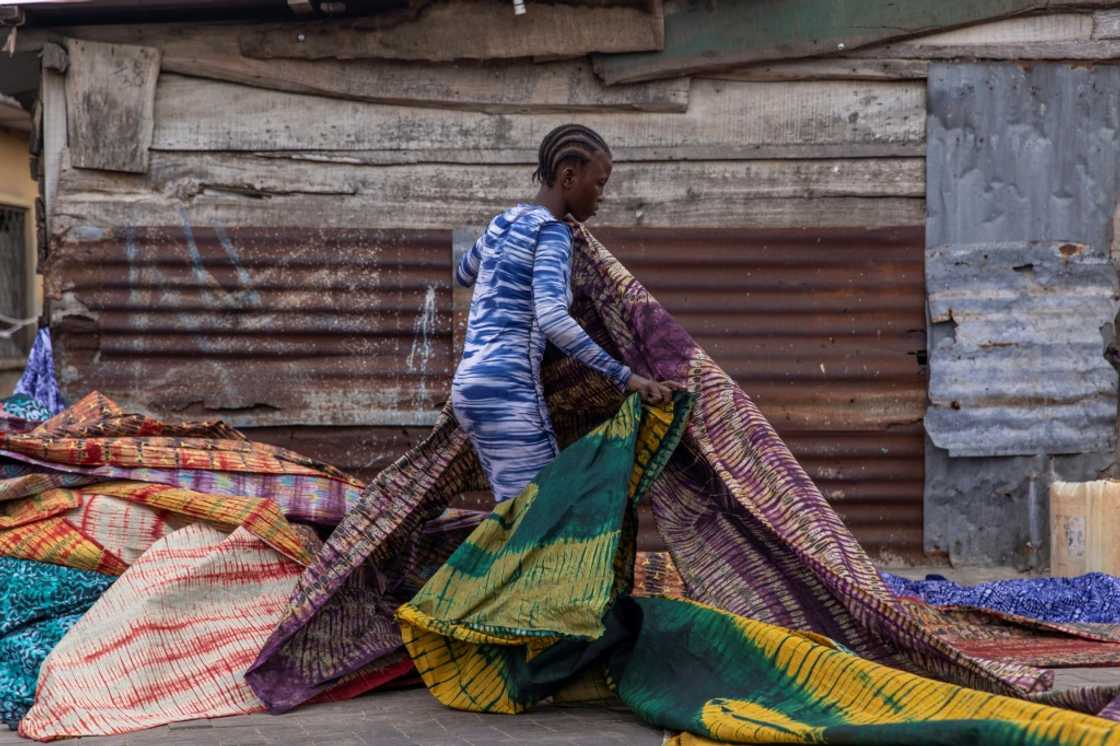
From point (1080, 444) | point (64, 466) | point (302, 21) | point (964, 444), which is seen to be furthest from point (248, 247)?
point (1080, 444)

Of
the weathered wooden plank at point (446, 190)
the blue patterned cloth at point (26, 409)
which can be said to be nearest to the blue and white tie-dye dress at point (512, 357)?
the blue patterned cloth at point (26, 409)

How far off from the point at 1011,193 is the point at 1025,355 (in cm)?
→ 91

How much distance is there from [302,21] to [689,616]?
15.3ft

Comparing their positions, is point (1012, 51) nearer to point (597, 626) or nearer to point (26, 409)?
point (597, 626)

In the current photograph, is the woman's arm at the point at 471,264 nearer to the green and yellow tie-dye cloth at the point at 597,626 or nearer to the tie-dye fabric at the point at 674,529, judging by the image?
the tie-dye fabric at the point at 674,529

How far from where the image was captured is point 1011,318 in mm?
7754

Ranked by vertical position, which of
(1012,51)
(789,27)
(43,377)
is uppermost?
(789,27)

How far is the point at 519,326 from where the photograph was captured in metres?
4.58

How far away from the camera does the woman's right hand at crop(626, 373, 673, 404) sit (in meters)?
4.44

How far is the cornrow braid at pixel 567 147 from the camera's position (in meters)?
4.57

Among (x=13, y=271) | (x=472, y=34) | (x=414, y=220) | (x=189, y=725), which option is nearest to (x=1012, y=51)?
(x=472, y=34)

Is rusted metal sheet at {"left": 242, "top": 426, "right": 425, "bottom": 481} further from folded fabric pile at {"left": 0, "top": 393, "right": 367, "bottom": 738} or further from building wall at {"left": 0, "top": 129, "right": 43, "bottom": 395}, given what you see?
building wall at {"left": 0, "top": 129, "right": 43, "bottom": 395}

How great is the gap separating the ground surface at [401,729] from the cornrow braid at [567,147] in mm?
Result: 1755

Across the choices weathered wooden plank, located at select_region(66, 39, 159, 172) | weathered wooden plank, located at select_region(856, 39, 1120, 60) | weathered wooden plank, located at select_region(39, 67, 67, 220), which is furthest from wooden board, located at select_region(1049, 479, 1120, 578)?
weathered wooden plank, located at select_region(39, 67, 67, 220)
